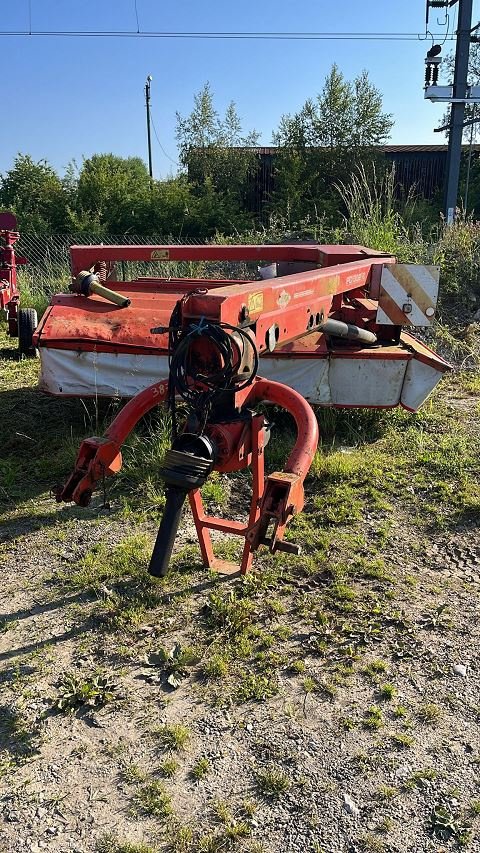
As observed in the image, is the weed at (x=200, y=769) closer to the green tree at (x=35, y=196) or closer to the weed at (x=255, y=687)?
the weed at (x=255, y=687)

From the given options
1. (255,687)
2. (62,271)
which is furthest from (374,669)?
(62,271)

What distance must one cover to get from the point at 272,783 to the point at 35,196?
21394 millimetres

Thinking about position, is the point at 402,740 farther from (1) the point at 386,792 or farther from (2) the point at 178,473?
(2) the point at 178,473

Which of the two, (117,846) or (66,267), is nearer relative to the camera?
(117,846)

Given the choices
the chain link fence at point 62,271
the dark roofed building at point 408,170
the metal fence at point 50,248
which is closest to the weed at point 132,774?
the chain link fence at point 62,271

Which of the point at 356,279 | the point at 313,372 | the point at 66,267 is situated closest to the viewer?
the point at 356,279

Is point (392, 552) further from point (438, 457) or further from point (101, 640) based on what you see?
point (101, 640)

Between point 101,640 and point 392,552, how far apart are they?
1472 millimetres

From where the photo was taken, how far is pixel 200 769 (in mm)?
2064

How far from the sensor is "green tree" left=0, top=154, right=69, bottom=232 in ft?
64.5

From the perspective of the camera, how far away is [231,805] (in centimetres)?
195

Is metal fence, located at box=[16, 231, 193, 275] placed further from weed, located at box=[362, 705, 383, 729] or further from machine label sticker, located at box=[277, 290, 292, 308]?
weed, located at box=[362, 705, 383, 729]

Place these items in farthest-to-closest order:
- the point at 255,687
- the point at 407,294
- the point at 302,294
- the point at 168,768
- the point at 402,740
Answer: the point at 407,294 → the point at 302,294 → the point at 255,687 → the point at 402,740 → the point at 168,768

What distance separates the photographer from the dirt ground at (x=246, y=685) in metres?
1.92
